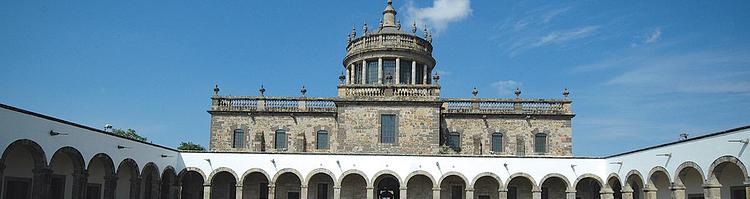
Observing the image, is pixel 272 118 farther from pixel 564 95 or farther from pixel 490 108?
pixel 564 95

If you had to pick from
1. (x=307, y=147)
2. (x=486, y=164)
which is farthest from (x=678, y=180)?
(x=307, y=147)

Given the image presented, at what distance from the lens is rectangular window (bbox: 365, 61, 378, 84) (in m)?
34.8

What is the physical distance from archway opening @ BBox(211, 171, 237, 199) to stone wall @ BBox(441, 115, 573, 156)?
33.9ft

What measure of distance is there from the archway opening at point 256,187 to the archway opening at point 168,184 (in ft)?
10.6

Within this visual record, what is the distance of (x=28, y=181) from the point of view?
21.1 metres

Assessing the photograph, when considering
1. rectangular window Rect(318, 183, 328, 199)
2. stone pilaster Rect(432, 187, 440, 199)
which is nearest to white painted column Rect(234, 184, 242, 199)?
rectangular window Rect(318, 183, 328, 199)

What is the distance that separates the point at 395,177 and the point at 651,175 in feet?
33.6

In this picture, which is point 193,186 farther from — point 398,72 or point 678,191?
point 678,191

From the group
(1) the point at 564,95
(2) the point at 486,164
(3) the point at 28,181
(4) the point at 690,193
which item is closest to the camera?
(3) the point at 28,181

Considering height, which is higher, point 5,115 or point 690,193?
point 5,115

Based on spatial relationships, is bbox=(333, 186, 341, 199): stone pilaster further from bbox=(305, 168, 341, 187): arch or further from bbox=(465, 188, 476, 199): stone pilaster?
bbox=(465, 188, 476, 199): stone pilaster

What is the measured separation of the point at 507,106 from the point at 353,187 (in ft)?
28.4

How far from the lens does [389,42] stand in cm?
3444

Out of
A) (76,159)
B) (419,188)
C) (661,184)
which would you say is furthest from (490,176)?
(76,159)
